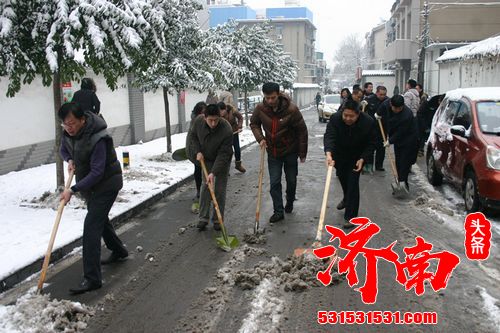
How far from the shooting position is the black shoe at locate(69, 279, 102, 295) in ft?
16.0

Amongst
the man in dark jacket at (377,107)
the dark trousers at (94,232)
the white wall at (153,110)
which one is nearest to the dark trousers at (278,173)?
the dark trousers at (94,232)

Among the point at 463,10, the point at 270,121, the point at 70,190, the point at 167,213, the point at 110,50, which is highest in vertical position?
the point at 463,10

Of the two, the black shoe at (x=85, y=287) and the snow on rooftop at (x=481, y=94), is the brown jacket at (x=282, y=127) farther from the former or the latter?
the snow on rooftop at (x=481, y=94)

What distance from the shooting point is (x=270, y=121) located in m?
7.12

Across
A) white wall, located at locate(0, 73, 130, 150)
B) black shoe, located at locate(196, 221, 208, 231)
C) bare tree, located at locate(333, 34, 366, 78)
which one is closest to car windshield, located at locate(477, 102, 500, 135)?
black shoe, located at locate(196, 221, 208, 231)

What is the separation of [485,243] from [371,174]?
6.46m

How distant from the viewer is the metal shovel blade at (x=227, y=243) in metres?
6.06

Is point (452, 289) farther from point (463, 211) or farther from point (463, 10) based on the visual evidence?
point (463, 10)

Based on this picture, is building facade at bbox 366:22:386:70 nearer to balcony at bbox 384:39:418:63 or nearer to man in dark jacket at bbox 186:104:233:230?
balcony at bbox 384:39:418:63

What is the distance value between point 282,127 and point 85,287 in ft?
11.1

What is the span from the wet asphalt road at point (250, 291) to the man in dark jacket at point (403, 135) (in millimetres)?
819

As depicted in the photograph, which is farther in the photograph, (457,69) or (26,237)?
(457,69)

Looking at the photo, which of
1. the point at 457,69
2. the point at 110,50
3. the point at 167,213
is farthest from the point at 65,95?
the point at 457,69

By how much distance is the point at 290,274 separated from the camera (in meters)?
5.09
